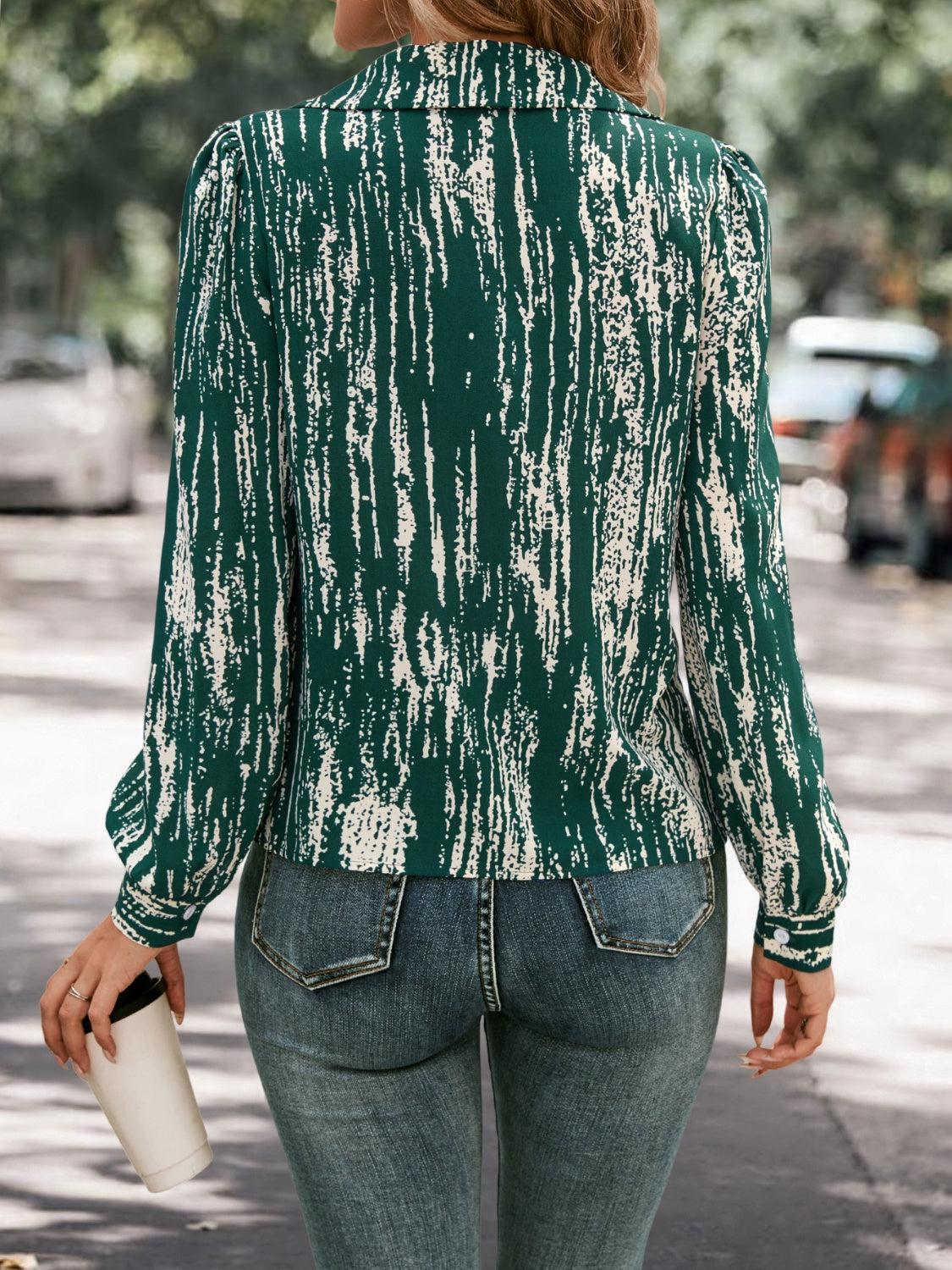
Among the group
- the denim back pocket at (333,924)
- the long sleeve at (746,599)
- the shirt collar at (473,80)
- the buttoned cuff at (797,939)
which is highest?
the shirt collar at (473,80)

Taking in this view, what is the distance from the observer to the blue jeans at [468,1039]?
1.55 meters

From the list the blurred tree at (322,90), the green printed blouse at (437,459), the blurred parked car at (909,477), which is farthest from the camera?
the blurred tree at (322,90)

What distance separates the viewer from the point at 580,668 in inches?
61.6

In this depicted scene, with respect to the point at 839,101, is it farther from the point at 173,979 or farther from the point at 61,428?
the point at 173,979

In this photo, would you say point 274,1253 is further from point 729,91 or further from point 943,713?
point 729,91

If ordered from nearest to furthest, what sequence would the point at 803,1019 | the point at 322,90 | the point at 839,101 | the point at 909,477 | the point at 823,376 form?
the point at 803,1019 < the point at 909,477 < the point at 839,101 < the point at 322,90 < the point at 823,376

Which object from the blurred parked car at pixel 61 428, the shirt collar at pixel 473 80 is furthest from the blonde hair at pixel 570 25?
the blurred parked car at pixel 61 428

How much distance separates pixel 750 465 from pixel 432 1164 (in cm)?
64

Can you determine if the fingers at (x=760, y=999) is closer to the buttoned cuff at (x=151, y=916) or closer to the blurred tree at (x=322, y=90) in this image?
the buttoned cuff at (x=151, y=916)

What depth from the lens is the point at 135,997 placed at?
1738 millimetres

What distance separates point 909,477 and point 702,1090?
37.1 feet

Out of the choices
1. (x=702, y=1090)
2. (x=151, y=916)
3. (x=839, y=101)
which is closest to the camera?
(x=151, y=916)

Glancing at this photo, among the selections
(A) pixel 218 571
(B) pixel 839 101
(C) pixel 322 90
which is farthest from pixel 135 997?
(C) pixel 322 90

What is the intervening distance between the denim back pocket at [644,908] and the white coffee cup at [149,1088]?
0.44 m
